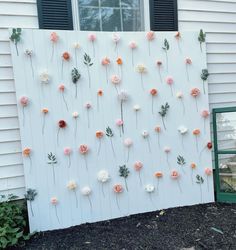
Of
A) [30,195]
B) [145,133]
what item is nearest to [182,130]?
[145,133]

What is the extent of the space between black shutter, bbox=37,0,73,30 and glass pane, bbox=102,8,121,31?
0.41 meters

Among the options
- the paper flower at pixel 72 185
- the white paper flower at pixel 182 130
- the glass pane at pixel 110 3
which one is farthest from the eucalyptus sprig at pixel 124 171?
the glass pane at pixel 110 3

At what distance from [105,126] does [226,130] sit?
1.50 m

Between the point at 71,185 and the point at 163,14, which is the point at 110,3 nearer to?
the point at 163,14

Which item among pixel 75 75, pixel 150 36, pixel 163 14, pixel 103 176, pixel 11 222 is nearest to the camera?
pixel 11 222

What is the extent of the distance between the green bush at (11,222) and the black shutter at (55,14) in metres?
1.68

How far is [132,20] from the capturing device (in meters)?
3.09

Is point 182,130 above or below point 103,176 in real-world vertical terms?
above

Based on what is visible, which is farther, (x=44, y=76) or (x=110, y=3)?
(x=110, y=3)

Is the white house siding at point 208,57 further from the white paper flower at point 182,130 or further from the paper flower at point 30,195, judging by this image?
the white paper flower at point 182,130

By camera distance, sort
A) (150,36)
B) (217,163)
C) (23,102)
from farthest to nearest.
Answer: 1. (217,163)
2. (150,36)
3. (23,102)

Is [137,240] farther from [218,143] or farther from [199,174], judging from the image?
[218,143]

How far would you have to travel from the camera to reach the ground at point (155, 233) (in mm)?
2335

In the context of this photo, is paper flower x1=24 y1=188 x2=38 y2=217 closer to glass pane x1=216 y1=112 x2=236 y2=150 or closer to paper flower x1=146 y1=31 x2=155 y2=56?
paper flower x1=146 y1=31 x2=155 y2=56
